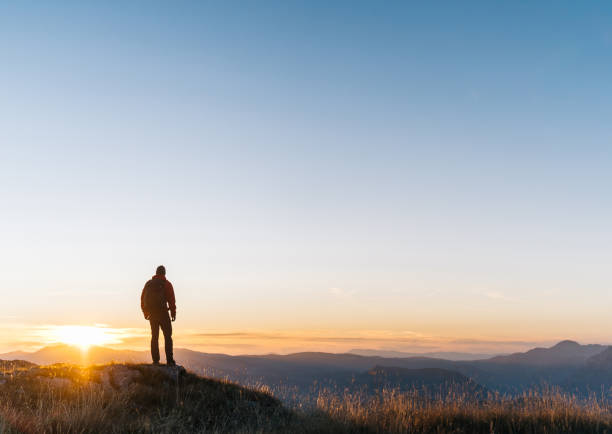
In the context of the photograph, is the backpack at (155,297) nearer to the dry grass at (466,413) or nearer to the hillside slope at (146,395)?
the hillside slope at (146,395)

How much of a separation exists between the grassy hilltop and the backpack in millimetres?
1594

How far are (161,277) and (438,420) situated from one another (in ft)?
26.9

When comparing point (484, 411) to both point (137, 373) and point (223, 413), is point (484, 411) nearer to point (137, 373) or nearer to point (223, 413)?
point (223, 413)

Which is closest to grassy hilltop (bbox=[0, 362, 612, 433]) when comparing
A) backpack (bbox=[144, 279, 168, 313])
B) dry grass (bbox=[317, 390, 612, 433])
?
dry grass (bbox=[317, 390, 612, 433])

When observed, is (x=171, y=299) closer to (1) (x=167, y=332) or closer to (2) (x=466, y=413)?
(1) (x=167, y=332)

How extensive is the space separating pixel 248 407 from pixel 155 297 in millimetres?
3929

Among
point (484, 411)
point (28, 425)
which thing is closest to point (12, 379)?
point (28, 425)

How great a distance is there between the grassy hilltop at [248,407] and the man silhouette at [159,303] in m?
1.04

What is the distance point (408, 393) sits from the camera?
12.3m

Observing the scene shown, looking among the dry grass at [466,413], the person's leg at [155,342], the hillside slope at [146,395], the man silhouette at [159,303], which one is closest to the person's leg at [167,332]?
the man silhouette at [159,303]

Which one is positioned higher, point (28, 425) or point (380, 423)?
point (28, 425)

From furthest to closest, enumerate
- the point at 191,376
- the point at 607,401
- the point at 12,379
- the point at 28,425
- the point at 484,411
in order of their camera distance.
Answer: 1. the point at 191,376
2. the point at 607,401
3. the point at 12,379
4. the point at 484,411
5. the point at 28,425

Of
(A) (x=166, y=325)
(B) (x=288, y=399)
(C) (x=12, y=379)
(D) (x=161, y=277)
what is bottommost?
→ (B) (x=288, y=399)

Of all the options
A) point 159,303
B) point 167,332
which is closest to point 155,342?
point 167,332
